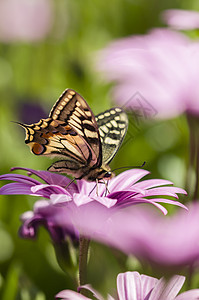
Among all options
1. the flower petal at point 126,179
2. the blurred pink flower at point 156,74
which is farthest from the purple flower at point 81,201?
the blurred pink flower at point 156,74

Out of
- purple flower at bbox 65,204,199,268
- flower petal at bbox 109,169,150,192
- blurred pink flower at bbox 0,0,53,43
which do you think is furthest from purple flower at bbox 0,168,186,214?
blurred pink flower at bbox 0,0,53,43

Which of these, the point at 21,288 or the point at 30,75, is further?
the point at 30,75

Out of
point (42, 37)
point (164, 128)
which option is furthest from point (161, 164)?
point (42, 37)

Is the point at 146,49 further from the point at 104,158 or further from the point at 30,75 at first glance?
the point at 30,75

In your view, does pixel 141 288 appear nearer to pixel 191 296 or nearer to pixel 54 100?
pixel 191 296

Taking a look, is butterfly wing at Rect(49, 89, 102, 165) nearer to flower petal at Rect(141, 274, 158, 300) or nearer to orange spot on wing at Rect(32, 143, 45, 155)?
orange spot on wing at Rect(32, 143, 45, 155)

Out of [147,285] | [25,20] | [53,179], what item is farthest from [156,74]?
[25,20]
